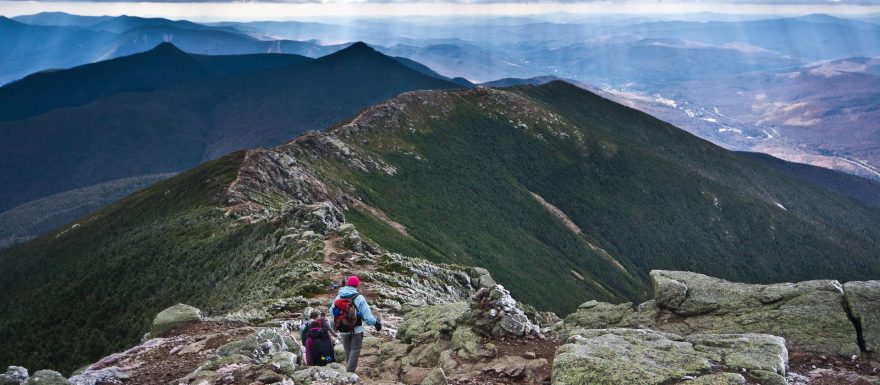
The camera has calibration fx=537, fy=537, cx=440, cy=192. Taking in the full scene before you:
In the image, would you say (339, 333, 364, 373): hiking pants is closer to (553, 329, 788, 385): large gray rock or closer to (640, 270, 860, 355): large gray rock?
(553, 329, 788, 385): large gray rock

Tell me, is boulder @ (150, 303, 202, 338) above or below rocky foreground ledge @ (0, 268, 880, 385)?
below

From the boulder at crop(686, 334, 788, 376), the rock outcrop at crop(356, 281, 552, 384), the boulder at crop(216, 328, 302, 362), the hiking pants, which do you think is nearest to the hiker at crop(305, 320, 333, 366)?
the hiking pants

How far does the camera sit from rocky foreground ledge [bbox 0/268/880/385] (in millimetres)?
23156

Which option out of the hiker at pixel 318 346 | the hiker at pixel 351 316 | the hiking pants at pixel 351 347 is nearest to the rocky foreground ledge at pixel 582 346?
the hiker at pixel 318 346

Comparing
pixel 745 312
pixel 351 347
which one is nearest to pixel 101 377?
pixel 351 347

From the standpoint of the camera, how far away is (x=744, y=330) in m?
30.0

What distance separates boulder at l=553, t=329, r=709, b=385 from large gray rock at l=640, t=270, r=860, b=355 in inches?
267

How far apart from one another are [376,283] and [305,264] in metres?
8.43

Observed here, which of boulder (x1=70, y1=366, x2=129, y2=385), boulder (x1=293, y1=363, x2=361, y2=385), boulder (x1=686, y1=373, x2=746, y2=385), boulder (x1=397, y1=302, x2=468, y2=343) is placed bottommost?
boulder (x1=397, y1=302, x2=468, y2=343)

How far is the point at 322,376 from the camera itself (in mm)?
23141

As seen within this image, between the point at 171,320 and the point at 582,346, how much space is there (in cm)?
2862

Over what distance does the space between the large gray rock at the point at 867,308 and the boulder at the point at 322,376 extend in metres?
25.3

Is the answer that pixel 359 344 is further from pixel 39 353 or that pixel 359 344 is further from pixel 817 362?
pixel 39 353

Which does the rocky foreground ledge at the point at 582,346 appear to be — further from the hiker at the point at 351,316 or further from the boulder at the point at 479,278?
the boulder at the point at 479,278
